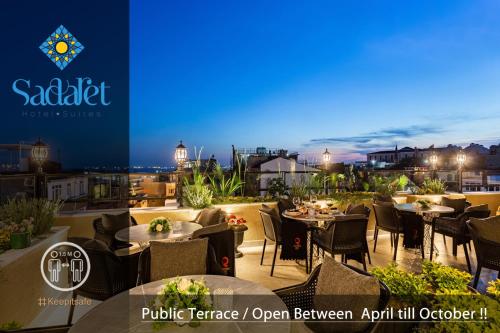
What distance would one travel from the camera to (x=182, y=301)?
4.17 feet

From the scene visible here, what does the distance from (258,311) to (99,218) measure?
3330 mm

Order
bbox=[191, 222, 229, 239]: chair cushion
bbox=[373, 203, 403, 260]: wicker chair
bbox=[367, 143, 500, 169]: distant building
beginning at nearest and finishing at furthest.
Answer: bbox=[191, 222, 229, 239]: chair cushion, bbox=[373, 203, 403, 260]: wicker chair, bbox=[367, 143, 500, 169]: distant building

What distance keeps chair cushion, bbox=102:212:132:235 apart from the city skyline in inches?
72.1

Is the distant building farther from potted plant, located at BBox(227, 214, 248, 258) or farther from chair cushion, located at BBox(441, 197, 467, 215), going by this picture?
potted plant, located at BBox(227, 214, 248, 258)

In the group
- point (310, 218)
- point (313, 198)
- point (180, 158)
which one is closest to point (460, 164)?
point (313, 198)

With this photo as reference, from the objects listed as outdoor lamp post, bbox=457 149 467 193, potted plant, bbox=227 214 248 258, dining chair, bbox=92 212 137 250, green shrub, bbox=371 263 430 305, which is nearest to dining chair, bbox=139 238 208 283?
green shrub, bbox=371 263 430 305

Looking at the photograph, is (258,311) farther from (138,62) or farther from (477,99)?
(477,99)

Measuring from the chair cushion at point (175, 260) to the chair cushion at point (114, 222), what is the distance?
6.44ft

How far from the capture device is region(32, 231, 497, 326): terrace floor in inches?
112

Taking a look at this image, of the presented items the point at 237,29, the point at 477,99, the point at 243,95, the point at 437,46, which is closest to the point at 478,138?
the point at 477,99

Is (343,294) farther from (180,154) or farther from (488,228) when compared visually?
(180,154)

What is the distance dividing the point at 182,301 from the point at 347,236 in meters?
2.76

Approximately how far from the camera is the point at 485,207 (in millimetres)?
4281

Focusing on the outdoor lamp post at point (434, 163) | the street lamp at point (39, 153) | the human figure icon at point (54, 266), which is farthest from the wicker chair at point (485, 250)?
the street lamp at point (39, 153)
